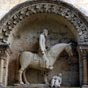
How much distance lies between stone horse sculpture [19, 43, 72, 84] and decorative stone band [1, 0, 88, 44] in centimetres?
39

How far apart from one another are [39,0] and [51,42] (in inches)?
36.8

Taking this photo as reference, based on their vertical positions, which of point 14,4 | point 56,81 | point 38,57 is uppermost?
point 14,4

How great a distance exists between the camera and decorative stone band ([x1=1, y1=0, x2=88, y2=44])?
7.24 m

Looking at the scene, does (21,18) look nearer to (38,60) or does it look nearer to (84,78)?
(38,60)

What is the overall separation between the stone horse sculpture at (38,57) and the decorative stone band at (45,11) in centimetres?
39

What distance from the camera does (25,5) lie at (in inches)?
293

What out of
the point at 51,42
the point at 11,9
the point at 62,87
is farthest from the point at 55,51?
the point at 11,9

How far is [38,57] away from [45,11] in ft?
3.26

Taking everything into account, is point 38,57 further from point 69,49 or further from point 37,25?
point 37,25

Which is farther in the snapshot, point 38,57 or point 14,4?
point 14,4

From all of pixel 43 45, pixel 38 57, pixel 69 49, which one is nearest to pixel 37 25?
pixel 43 45

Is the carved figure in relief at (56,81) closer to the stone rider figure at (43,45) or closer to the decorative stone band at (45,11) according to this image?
the stone rider figure at (43,45)

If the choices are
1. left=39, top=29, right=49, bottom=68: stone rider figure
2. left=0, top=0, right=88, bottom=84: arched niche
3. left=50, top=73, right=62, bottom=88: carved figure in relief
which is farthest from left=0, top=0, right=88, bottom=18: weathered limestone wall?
left=50, top=73, right=62, bottom=88: carved figure in relief

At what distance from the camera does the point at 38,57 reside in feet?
23.8
